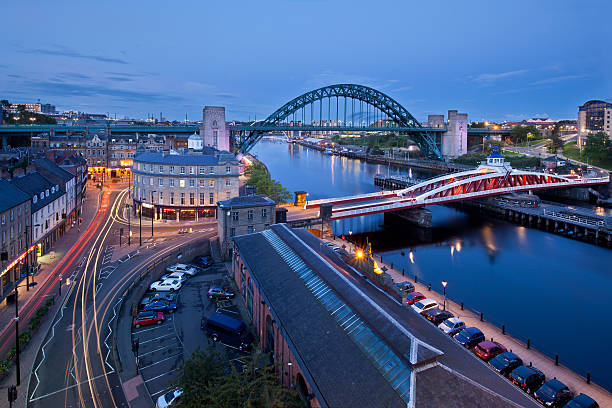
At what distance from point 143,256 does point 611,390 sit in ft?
80.4

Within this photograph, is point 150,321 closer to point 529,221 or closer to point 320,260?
point 320,260

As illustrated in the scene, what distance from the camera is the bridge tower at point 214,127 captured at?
209 feet

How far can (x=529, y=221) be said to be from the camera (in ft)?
144

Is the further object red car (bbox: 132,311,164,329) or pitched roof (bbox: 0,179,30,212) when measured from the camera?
pitched roof (bbox: 0,179,30,212)

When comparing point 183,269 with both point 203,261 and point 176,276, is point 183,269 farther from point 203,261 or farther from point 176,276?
point 203,261

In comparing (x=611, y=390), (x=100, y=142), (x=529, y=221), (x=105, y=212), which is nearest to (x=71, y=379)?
(x=611, y=390)

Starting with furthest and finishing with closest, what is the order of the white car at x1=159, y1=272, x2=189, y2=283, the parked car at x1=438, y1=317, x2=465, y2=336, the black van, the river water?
the white car at x1=159, y1=272, x2=189, y2=283, the river water, the parked car at x1=438, y1=317, x2=465, y2=336, the black van

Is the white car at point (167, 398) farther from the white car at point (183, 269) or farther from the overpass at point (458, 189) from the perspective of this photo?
the overpass at point (458, 189)

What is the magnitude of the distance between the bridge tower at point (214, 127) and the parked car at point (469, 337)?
52402 mm

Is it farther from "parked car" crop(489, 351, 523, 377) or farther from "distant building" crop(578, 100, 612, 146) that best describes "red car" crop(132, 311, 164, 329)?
"distant building" crop(578, 100, 612, 146)

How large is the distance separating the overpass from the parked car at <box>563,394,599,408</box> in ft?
74.8

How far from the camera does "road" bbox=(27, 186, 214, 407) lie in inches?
524

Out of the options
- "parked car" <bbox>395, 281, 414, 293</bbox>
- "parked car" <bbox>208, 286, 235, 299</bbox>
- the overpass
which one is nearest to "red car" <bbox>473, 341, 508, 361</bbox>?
"parked car" <bbox>395, 281, 414, 293</bbox>

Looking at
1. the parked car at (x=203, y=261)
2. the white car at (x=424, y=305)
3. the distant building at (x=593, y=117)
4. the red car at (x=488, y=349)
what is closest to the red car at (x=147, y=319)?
the parked car at (x=203, y=261)
